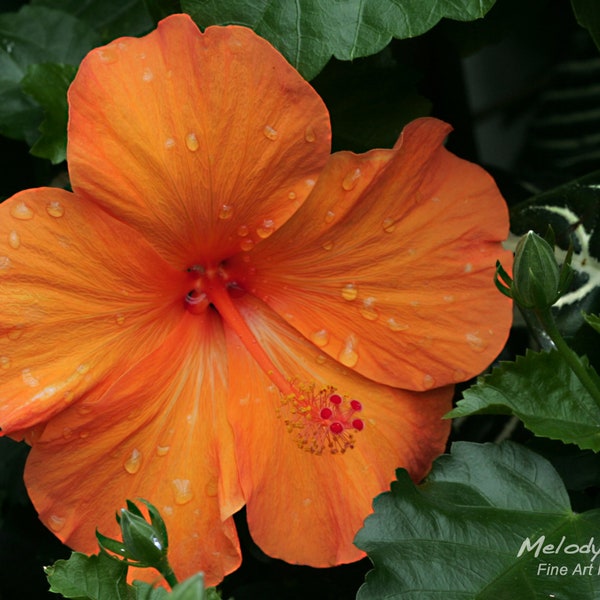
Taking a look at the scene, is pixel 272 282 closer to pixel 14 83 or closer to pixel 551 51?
pixel 14 83

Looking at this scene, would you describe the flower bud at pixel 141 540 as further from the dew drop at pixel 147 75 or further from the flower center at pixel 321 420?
the dew drop at pixel 147 75

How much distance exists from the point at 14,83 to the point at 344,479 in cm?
68

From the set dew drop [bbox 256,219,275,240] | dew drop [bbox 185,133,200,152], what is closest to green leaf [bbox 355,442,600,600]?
dew drop [bbox 256,219,275,240]

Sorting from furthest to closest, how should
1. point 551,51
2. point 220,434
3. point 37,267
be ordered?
point 551,51 < point 220,434 < point 37,267

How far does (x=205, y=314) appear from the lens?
3.54 ft

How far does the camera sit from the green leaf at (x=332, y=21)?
39.4 inches

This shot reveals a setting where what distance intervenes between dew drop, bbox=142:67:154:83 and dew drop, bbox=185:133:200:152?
0.22 ft

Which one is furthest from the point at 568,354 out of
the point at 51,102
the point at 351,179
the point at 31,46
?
the point at 31,46

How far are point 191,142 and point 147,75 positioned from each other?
3.1 inches

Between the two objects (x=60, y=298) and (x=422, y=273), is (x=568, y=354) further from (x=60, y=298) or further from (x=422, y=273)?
(x=60, y=298)

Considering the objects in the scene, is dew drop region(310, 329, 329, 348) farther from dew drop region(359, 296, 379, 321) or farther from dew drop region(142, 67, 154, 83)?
dew drop region(142, 67, 154, 83)

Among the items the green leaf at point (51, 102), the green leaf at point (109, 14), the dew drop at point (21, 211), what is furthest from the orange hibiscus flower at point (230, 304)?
the green leaf at point (109, 14)

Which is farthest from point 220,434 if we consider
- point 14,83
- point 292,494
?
point 14,83

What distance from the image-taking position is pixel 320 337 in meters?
1.05
